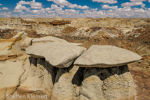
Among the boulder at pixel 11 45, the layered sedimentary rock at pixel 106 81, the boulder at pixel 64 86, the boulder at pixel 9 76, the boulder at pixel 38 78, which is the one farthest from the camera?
the boulder at pixel 11 45

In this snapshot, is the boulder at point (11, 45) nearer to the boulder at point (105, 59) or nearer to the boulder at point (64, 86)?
the boulder at point (64, 86)

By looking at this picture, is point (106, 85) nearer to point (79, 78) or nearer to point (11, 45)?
point (79, 78)

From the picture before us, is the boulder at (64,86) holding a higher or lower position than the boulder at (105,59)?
lower

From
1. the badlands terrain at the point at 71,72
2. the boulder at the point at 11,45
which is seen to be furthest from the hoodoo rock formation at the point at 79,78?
the boulder at the point at 11,45

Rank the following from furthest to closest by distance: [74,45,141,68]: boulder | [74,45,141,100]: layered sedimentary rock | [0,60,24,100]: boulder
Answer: [0,60,24,100]: boulder < [74,45,141,100]: layered sedimentary rock < [74,45,141,68]: boulder

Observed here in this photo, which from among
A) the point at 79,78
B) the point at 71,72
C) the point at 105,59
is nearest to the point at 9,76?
the point at 71,72

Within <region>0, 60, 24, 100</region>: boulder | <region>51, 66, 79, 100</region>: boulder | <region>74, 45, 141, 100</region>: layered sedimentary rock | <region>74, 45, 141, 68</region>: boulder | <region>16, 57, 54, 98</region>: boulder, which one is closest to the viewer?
<region>74, 45, 141, 68</region>: boulder

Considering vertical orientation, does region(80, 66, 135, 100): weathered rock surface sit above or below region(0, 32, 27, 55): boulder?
below

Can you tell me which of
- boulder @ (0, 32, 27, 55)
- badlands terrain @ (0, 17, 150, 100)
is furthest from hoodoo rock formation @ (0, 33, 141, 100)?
boulder @ (0, 32, 27, 55)

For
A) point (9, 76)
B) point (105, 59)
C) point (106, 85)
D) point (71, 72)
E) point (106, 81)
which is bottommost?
point (9, 76)

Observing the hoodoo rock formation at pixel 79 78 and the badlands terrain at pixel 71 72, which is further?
the badlands terrain at pixel 71 72

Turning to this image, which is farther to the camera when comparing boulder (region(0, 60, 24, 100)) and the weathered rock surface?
boulder (region(0, 60, 24, 100))

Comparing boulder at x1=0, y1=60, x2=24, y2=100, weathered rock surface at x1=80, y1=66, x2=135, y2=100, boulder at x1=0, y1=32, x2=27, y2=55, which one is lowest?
boulder at x1=0, y1=60, x2=24, y2=100

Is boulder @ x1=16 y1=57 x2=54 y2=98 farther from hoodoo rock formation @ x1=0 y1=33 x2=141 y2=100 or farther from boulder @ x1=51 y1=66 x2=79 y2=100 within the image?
boulder @ x1=51 y1=66 x2=79 y2=100
